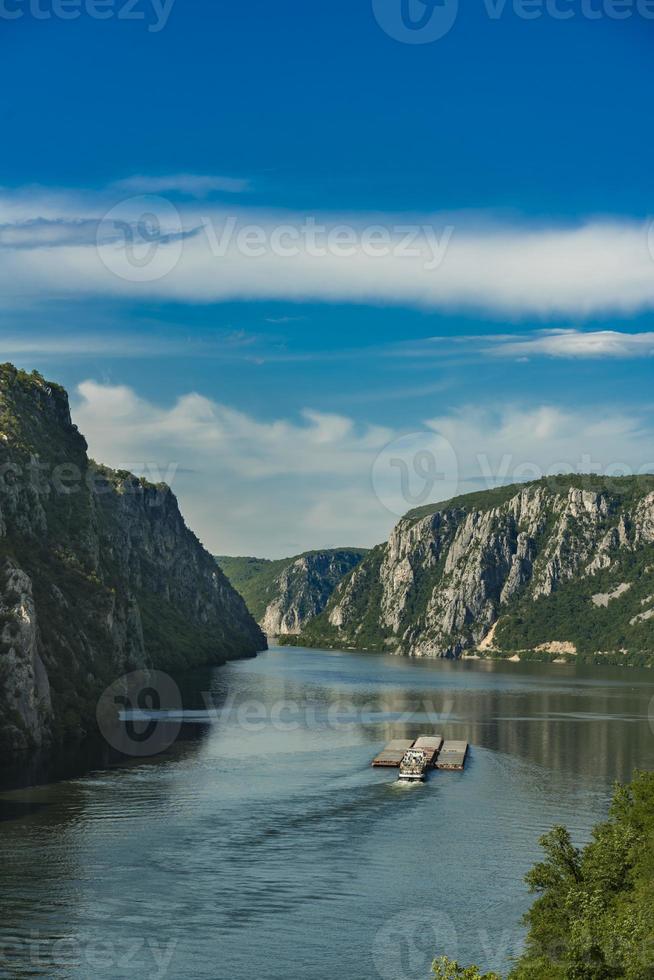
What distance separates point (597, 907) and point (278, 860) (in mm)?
28221

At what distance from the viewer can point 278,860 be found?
83.1m

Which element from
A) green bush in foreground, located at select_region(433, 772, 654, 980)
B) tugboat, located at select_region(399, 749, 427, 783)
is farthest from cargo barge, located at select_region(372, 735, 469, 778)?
green bush in foreground, located at select_region(433, 772, 654, 980)

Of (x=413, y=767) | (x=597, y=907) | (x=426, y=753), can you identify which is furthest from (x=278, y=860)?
(x=426, y=753)

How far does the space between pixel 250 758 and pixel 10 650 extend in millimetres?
30733

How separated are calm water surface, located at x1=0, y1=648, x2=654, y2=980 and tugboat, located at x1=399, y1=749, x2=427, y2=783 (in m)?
1.60

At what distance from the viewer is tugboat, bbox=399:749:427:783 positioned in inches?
4705

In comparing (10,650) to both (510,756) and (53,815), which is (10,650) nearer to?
(53,815)

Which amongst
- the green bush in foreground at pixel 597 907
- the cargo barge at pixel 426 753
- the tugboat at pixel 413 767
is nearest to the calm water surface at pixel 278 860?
the tugboat at pixel 413 767

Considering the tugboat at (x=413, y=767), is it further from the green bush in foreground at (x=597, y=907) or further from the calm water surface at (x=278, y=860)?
the green bush in foreground at (x=597, y=907)

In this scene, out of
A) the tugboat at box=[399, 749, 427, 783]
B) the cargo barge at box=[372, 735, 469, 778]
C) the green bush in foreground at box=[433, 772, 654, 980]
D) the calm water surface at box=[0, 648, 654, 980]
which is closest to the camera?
the green bush in foreground at box=[433, 772, 654, 980]

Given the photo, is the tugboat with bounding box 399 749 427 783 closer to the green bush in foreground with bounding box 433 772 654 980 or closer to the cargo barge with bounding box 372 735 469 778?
the cargo barge with bounding box 372 735 469 778

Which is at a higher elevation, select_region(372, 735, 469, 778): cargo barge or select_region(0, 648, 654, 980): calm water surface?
select_region(372, 735, 469, 778): cargo barge

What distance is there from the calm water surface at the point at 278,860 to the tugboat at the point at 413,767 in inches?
63.1

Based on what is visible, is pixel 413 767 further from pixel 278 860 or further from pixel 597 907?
pixel 597 907
